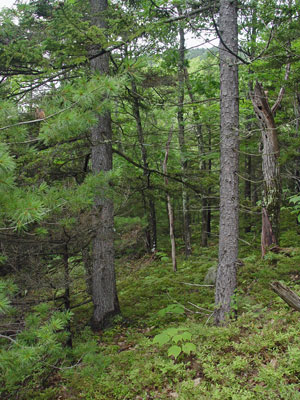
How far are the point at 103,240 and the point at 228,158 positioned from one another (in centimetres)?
340

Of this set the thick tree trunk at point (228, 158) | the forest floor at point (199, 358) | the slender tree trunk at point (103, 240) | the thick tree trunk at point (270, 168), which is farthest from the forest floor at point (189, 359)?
the thick tree trunk at point (270, 168)

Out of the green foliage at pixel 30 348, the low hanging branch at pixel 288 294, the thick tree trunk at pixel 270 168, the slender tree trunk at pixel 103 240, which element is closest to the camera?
the green foliage at pixel 30 348

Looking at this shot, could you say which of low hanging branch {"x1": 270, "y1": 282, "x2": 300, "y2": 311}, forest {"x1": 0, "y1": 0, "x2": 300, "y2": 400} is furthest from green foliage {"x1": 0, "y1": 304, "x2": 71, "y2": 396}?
low hanging branch {"x1": 270, "y1": 282, "x2": 300, "y2": 311}

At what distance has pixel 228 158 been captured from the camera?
4.93m

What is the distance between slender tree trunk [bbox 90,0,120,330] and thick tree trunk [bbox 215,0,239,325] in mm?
2770

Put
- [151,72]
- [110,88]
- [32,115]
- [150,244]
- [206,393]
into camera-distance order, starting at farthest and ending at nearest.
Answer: [150,244] → [151,72] → [32,115] → [206,393] → [110,88]

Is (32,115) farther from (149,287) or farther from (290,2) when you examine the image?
(149,287)

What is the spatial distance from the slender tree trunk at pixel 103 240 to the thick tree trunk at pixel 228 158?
277 cm

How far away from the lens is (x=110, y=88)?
10.4ft

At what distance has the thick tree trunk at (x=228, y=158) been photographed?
193 inches

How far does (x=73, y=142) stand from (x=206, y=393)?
221 inches

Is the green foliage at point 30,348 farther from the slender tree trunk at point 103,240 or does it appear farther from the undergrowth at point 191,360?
the slender tree trunk at point 103,240

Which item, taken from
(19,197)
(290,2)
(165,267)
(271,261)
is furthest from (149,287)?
(290,2)

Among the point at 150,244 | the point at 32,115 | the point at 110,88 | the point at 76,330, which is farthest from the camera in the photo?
the point at 150,244
